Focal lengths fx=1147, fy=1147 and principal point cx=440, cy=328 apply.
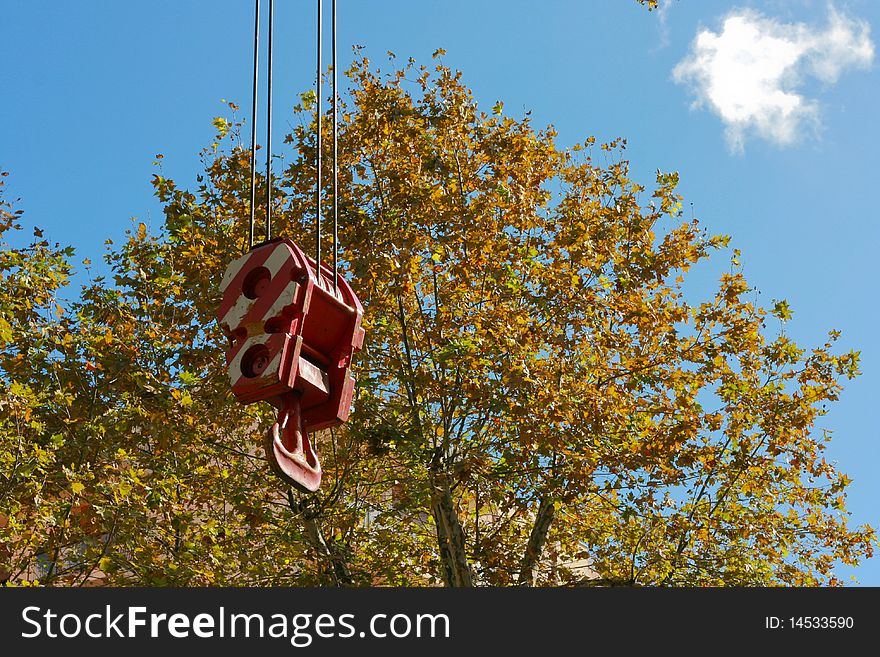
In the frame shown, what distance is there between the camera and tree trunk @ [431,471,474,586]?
13516 millimetres

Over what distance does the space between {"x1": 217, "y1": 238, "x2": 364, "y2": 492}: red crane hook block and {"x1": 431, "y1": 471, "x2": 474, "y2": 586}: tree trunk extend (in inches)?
322

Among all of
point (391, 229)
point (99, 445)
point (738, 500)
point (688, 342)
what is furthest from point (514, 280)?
point (99, 445)

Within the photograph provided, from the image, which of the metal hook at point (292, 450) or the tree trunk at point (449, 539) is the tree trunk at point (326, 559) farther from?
the metal hook at point (292, 450)

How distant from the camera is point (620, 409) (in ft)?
45.7

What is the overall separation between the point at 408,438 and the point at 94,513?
389 cm

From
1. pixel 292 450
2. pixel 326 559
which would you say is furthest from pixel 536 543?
pixel 292 450

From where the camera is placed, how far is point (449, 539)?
536 inches

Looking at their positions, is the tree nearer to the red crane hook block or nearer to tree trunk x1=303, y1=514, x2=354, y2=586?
tree trunk x1=303, y1=514, x2=354, y2=586

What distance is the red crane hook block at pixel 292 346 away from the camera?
5.05 metres

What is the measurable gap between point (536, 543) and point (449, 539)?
136 cm

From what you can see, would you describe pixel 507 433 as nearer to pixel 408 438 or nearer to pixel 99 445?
pixel 408 438

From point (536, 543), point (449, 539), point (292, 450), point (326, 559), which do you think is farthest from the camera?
point (536, 543)

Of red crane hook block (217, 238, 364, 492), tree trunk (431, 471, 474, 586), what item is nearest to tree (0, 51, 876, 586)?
tree trunk (431, 471, 474, 586)

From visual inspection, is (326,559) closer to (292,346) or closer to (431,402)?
(431,402)
